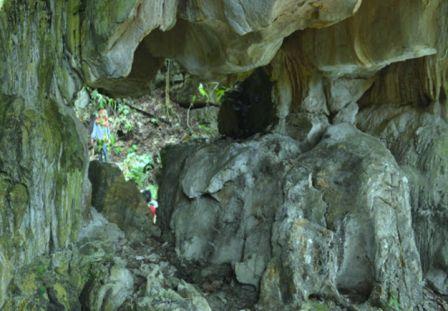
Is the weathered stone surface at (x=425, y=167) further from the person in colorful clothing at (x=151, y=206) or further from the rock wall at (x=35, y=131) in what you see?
the rock wall at (x=35, y=131)

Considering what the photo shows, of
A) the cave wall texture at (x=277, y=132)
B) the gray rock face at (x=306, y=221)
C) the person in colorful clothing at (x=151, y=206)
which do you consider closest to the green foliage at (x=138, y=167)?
the person in colorful clothing at (x=151, y=206)

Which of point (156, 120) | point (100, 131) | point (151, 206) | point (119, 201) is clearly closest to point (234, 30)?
point (119, 201)

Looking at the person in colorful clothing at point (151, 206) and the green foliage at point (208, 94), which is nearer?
the person in colorful clothing at point (151, 206)

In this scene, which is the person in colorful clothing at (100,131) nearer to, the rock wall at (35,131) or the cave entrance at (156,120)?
the cave entrance at (156,120)

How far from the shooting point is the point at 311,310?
3996 mm

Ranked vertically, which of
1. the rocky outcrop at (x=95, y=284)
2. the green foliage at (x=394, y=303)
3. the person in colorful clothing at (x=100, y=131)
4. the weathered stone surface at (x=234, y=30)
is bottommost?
the green foliage at (x=394, y=303)

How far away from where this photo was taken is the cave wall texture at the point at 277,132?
3824mm

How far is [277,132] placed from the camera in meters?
5.84

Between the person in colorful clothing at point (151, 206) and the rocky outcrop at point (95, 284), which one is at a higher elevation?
the person in colorful clothing at point (151, 206)

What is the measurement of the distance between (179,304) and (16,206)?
1.40 m

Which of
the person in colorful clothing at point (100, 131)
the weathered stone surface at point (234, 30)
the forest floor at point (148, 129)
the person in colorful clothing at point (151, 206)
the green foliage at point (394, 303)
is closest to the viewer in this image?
the weathered stone surface at point (234, 30)

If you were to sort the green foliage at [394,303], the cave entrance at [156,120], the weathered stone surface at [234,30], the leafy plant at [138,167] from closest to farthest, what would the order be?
the weathered stone surface at [234,30] → the green foliage at [394,303] → the leafy plant at [138,167] → the cave entrance at [156,120]

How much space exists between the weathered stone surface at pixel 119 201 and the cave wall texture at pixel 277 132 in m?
0.30

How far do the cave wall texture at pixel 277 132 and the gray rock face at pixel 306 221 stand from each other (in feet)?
0.05
